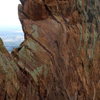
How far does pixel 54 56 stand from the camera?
126 feet

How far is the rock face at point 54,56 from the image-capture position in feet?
113

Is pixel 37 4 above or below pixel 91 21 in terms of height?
above

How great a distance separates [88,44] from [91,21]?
320 centimetres

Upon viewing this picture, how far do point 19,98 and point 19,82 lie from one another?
154 cm

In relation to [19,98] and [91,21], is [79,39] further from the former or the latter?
[19,98]

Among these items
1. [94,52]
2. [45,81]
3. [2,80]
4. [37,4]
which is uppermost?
[37,4]

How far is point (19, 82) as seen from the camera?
111 feet

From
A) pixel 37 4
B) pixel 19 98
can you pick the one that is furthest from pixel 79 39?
pixel 19 98

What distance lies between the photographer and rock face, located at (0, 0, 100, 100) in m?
34.3

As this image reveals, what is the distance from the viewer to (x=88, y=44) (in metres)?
45.8

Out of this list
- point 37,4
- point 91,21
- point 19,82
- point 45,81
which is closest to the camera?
point 19,82

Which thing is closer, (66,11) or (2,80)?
(2,80)

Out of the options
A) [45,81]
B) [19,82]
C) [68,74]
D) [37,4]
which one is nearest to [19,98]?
[19,82]

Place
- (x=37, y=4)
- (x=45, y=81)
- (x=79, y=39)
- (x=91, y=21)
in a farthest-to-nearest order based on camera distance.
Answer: (x=91, y=21)
(x=79, y=39)
(x=37, y=4)
(x=45, y=81)
